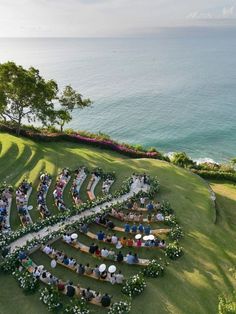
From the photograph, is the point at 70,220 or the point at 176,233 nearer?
the point at 176,233

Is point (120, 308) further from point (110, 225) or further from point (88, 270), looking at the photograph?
point (110, 225)

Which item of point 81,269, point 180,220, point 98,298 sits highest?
point 180,220

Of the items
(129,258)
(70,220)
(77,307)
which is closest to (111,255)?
(129,258)

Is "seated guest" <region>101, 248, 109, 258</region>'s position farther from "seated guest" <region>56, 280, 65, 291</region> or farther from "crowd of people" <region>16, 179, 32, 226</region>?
"crowd of people" <region>16, 179, 32, 226</region>

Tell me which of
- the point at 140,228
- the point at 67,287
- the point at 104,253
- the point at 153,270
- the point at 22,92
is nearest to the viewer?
the point at 67,287

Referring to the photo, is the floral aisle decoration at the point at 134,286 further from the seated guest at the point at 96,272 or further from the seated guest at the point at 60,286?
the seated guest at the point at 60,286

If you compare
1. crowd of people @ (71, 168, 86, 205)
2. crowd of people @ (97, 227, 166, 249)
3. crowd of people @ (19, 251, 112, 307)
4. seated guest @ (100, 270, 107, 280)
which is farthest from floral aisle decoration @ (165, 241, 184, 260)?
crowd of people @ (71, 168, 86, 205)

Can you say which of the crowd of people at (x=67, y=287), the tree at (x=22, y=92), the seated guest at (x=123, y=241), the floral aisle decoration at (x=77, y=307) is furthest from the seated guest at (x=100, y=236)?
the tree at (x=22, y=92)
